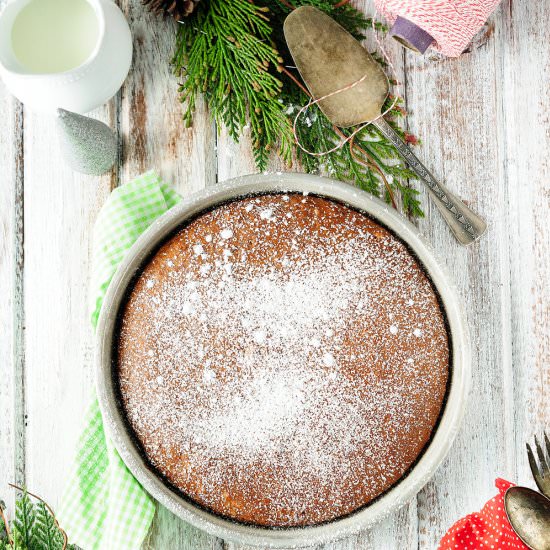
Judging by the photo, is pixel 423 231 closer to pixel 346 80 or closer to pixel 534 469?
pixel 346 80

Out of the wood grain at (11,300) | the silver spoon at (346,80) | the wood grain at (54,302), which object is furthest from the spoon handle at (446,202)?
the wood grain at (11,300)

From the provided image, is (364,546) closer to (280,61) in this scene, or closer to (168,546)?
(168,546)

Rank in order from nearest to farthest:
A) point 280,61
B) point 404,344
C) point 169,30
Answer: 1. point 404,344
2. point 280,61
3. point 169,30

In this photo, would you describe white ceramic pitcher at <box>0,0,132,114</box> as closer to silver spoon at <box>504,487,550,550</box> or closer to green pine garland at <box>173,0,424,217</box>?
green pine garland at <box>173,0,424,217</box>

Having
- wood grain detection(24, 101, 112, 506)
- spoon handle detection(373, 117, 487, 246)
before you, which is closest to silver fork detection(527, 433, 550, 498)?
spoon handle detection(373, 117, 487, 246)

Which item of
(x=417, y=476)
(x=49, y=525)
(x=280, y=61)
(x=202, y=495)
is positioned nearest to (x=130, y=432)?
(x=202, y=495)

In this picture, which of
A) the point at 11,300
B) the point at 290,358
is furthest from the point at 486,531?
the point at 11,300

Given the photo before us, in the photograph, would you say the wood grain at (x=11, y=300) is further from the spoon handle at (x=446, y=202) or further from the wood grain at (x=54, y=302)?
the spoon handle at (x=446, y=202)

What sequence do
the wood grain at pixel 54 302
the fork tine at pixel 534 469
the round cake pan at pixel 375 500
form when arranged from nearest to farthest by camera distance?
1. the round cake pan at pixel 375 500
2. the fork tine at pixel 534 469
3. the wood grain at pixel 54 302
